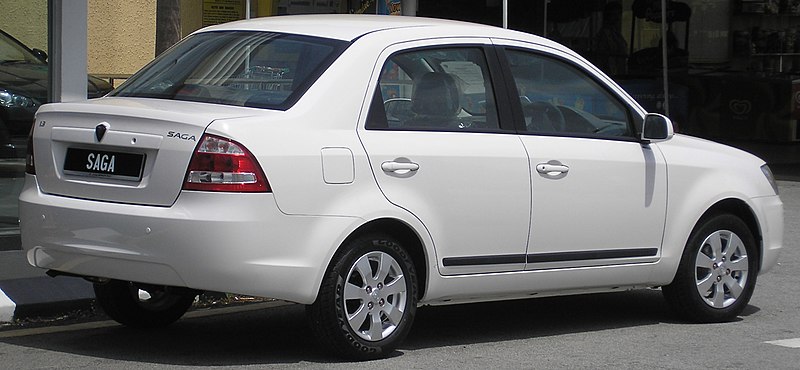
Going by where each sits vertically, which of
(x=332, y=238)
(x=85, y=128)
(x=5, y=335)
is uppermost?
(x=85, y=128)

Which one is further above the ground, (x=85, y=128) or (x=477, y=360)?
(x=85, y=128)

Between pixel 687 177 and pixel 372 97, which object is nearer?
pixel 372 97

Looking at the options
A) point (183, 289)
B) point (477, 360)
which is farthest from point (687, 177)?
point (183, 289)

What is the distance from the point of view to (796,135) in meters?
18.5

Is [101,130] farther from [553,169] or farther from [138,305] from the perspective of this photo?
[553,169]

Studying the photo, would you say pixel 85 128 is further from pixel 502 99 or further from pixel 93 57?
pixel 93 57

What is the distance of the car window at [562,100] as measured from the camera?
23.0 feet

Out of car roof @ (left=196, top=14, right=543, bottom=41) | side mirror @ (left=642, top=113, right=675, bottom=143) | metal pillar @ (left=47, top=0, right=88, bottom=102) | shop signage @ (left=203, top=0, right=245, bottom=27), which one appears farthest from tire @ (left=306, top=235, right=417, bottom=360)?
shop signage @ (left=203, top=0, right=245, bottom=27)

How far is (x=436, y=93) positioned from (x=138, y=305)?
1984mm

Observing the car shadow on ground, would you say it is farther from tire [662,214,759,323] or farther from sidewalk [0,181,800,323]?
sidewalk [0,181,800,323]

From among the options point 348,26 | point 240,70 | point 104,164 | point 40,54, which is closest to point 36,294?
point 104,164

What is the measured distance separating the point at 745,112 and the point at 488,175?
42.8ft

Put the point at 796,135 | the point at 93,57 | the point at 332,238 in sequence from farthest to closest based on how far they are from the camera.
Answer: the point at 796,135 → the point at 93,57 → the point at 332,238

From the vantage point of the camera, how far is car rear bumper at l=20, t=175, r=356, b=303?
574 centimetres
